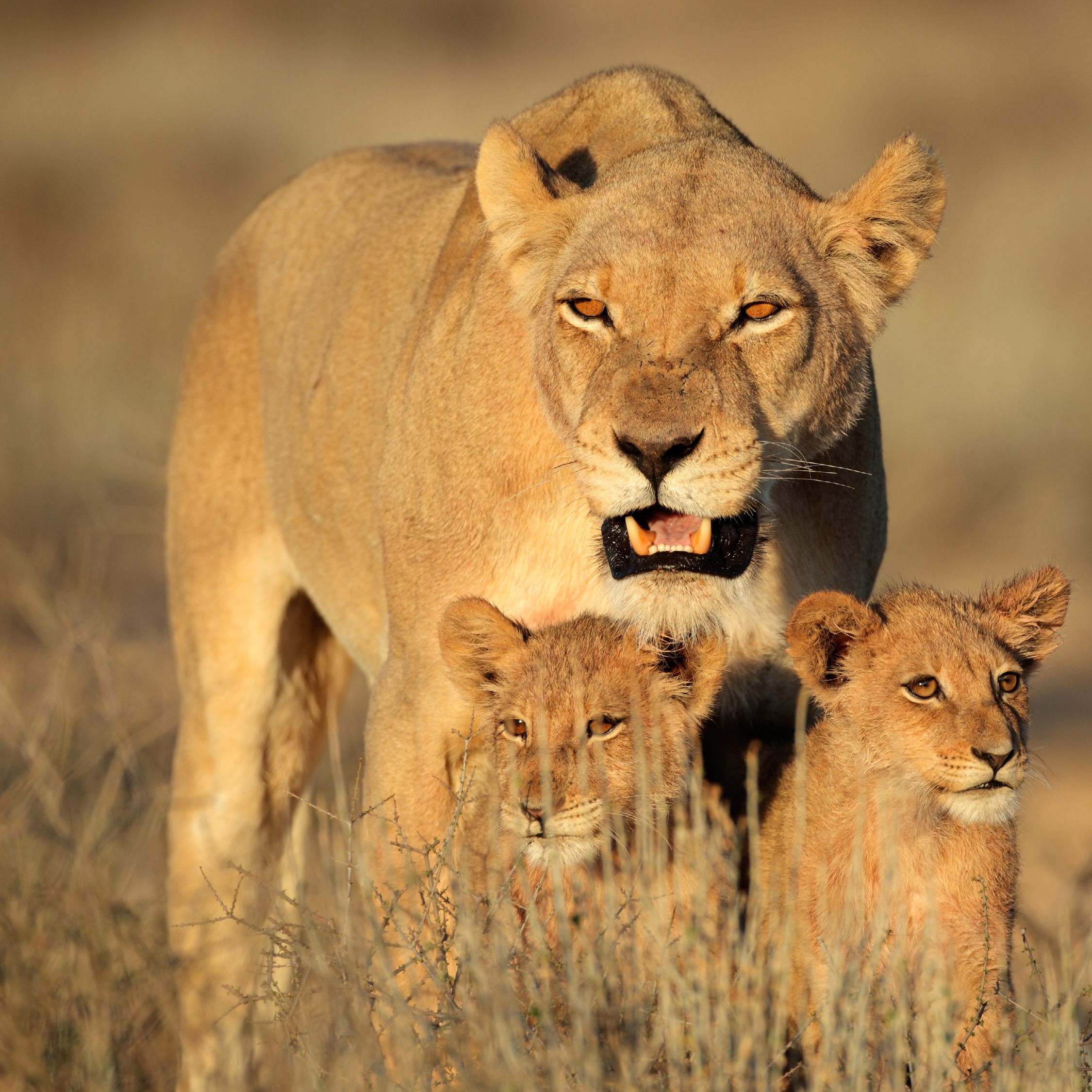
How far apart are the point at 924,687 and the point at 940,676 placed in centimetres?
4

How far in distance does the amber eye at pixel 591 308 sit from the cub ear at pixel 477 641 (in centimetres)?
66

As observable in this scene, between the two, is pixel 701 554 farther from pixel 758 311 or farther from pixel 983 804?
pixel 983 804

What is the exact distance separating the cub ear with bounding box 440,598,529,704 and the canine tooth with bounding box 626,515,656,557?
0.38m

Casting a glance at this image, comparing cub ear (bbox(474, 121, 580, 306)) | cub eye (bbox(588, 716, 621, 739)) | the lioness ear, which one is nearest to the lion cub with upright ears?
cub eye (bbox(588, 716, 621, 739))

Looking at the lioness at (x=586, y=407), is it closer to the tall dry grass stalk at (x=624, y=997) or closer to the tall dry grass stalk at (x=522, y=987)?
the tall dry grass stalk at (x=522, y=987)

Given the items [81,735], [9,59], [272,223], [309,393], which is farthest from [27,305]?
[309,393]

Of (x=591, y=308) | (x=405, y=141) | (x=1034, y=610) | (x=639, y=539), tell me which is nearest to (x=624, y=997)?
(x=639, y=539)

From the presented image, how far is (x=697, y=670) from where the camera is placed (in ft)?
12.2

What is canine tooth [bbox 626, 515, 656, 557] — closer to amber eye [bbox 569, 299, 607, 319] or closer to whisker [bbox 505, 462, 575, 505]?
whisker [bbox 505, 462, 575, 505]

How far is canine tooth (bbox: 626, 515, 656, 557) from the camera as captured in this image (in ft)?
11.2

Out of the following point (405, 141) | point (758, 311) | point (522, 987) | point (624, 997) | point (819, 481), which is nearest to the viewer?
point (624, 997)

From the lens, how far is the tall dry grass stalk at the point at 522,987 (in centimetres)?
295

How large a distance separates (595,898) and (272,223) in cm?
302

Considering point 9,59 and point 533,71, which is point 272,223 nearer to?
point 9,59
